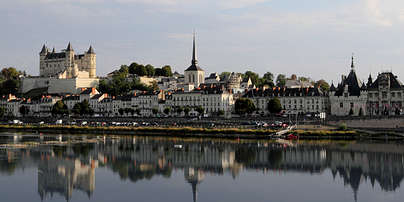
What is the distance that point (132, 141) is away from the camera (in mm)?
48188

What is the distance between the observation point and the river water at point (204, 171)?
976 inches

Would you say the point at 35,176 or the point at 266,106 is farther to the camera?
the point at 266,106

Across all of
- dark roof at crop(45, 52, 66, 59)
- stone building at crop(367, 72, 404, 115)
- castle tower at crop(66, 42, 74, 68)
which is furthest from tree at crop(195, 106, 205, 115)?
dark roof at crop(45, 52, 66, 59)

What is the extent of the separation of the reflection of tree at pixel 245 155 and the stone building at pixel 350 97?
86.7ft

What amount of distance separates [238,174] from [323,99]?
4165 cm

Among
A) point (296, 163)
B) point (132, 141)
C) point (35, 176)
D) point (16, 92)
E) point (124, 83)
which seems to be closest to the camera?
point (35, 176)

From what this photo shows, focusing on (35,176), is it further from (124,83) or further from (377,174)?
(124,83)

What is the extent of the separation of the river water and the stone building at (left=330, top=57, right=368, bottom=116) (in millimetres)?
20082

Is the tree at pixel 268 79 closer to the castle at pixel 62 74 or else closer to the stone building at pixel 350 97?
the castle at pixel 62 74

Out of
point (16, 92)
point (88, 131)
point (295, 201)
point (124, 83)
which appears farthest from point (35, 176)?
point (16, 92)

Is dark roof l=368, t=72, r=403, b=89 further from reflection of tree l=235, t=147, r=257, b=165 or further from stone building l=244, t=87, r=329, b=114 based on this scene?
reflection of tree l=235, t=147, r=257, b=165

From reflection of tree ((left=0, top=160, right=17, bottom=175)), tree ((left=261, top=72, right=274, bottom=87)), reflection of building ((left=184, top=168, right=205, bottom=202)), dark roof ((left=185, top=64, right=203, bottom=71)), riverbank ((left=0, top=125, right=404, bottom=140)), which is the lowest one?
reflection of building ((left=184, top=168, right=205, bottom=202))

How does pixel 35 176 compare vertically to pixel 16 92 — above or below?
below

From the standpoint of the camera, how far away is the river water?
24.8 meters
